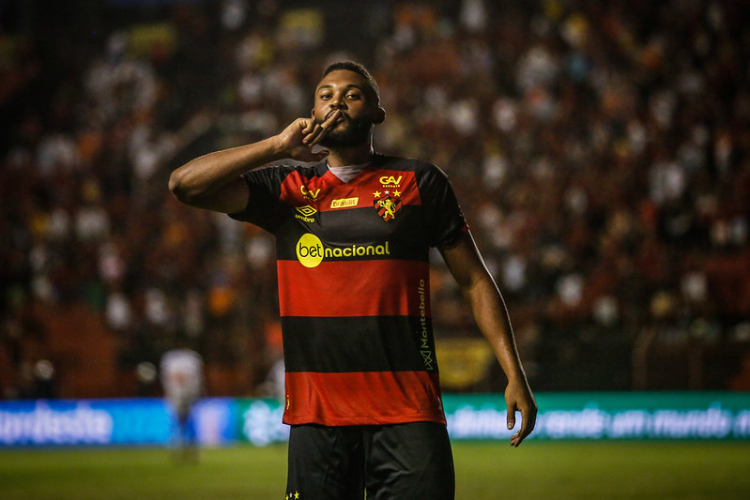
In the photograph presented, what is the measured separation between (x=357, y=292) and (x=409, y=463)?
2.25 feet

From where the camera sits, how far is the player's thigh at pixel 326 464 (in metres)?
4.07

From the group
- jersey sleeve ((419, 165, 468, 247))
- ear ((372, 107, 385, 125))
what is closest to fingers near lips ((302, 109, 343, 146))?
ear ((372, 107, 385, 125))

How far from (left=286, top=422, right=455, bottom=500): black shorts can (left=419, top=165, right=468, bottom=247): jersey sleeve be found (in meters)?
0.75

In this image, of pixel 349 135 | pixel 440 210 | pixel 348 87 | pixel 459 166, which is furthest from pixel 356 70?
pixel 459 166

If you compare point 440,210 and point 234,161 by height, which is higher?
point 234,161

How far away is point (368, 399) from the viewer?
4.12m

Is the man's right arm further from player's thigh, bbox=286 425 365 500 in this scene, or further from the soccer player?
player's thigh, bbox=286 425 365 500

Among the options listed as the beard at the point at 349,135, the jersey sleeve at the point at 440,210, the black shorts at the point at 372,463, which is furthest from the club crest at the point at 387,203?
the black shorts at the point at 372,463

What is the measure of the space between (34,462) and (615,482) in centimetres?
941

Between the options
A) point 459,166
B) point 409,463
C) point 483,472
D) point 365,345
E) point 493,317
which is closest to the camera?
point 409,463

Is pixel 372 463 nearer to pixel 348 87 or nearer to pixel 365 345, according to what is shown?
pixel 365 345

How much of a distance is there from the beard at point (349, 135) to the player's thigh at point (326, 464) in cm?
112

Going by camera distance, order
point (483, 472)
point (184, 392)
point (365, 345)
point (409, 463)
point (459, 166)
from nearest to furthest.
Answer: point (409, 463) → point (365, 345) → point (483, 472) → point (184, 392) → point (459, 166)

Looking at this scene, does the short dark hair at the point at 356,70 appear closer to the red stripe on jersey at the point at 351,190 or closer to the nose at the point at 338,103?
the nose at the point at 338,103
